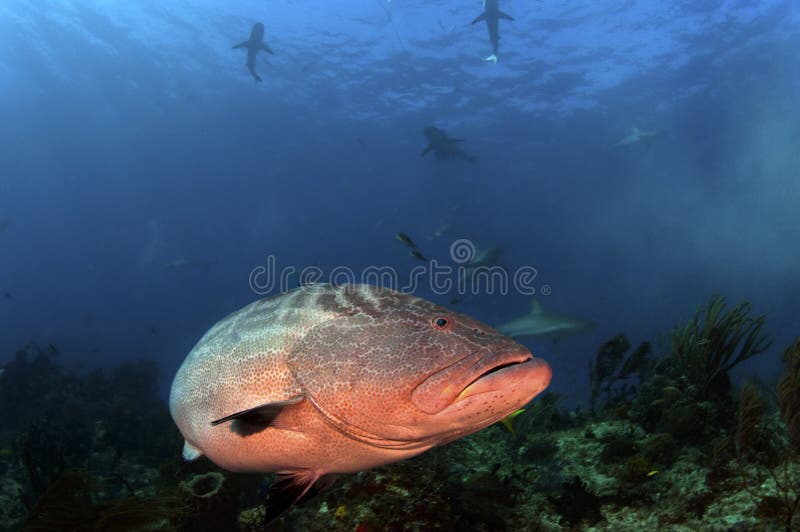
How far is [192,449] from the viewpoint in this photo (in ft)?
10.2

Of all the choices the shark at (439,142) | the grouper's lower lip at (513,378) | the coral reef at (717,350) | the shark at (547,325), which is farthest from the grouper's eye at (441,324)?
the shark at (439,142)

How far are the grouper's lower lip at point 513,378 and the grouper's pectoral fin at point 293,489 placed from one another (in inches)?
43.0

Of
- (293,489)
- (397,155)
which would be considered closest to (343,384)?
(293,489)

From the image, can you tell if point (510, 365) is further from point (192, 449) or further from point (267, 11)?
point (267, 11)

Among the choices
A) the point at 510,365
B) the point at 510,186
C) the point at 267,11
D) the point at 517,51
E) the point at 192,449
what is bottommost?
the point at 192,449

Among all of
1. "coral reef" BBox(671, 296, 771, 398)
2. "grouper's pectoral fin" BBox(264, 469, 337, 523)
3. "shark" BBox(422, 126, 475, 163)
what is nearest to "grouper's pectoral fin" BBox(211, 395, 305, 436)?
"grouper's pectoral fin" BBox(264, 469, 337, 523)

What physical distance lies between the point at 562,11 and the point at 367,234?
4248 cm

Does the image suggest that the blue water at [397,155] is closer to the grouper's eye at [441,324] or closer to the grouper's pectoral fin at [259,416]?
the grouper's eye at [441,324]

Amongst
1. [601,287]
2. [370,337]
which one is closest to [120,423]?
[370,337]

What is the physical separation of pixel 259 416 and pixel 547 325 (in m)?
10.1

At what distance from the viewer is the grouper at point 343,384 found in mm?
1885

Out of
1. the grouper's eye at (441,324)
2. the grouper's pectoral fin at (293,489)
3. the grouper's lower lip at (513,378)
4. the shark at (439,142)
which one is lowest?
the grouper's pectoral fin at (293,489)

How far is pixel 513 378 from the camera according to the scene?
183cm

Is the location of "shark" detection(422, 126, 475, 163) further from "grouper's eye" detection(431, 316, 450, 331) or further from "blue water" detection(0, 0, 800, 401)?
"grouper's eye" detection(431, 316, 450, 331)
